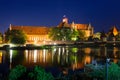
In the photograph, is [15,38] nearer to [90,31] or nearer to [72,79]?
[72,79]

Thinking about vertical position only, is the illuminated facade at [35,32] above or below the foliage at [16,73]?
above

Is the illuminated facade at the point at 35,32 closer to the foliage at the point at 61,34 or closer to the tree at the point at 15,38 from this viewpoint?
the foliage at the point at 61,34

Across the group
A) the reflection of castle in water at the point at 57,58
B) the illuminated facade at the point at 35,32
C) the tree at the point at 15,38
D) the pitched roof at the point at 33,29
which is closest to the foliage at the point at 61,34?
the tree at the point at 15,38

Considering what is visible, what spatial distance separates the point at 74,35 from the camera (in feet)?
191

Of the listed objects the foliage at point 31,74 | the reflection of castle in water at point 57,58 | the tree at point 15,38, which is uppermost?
→ the tree at point 15,38

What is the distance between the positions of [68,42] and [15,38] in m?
11.8

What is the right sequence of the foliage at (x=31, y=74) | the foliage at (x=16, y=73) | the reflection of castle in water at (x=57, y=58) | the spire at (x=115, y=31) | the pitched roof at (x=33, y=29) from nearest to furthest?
the foliage at (x=31, y=74) → the foliage at (x=16, y=73) → the reflection of castle in water at (x=57, y=58) → the pitched roof at (x=33, y=29) → the spire at (x=115, y=31)

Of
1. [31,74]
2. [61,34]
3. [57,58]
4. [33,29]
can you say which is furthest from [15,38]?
[31,74]

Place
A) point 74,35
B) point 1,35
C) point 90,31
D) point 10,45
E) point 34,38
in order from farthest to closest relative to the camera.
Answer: point 90,31 < point 34,38 < point 74,35 < point 1,35 < point 10,45

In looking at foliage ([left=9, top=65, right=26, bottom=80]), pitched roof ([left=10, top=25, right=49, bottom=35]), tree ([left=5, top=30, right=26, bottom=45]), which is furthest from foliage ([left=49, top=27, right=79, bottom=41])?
foliage ([left=9, top=65, right=26, bottom=80])

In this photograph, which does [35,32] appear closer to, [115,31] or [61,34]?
[61,34]

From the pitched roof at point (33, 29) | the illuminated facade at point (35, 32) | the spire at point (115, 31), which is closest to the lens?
the illuminated facade at point (35, 32)

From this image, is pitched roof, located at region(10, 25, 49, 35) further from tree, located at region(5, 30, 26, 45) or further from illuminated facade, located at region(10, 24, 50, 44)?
tree, located at region(5, 30, 26, 45)

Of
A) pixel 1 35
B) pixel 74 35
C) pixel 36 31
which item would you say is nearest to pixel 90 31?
pixel 36 31
